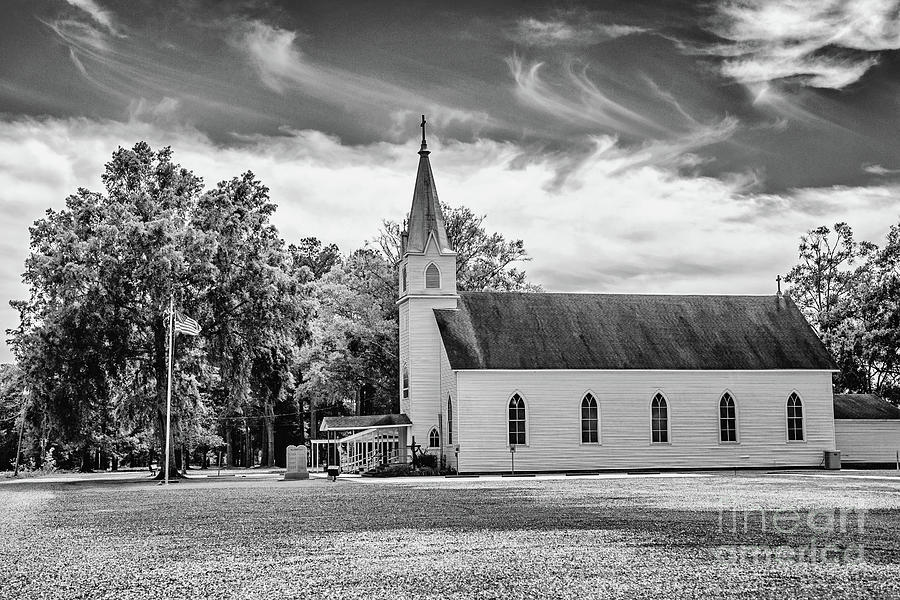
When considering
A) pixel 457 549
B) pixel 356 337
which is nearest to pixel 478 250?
pixel 356 337

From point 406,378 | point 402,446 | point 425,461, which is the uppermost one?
point 406,378

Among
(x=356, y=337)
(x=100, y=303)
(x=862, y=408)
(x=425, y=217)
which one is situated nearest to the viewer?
(x=100, y=303)

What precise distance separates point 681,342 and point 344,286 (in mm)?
20870

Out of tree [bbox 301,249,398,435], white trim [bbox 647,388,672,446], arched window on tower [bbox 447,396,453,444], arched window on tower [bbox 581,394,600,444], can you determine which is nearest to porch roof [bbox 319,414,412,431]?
arched window on tower [bbox 447,396,453,444]

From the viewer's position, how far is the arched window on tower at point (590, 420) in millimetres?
47500

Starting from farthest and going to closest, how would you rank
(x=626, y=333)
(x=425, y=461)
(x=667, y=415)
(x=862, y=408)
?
(x=862, y=408)
(x=626, y=333)
(x=667, y=415)
(x=425, y=461)

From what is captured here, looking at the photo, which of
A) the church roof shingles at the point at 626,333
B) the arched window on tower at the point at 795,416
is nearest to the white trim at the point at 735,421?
the church roof shingles at the point at 626,333

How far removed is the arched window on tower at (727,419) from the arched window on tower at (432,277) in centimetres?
1430

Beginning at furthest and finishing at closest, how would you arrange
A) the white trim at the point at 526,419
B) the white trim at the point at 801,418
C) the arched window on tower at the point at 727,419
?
1. the white trim at the point at 801,418
2. the arched window on tower at the point at 727,419
3. the white trim at the point at 526,419

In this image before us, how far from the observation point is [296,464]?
1692 inches

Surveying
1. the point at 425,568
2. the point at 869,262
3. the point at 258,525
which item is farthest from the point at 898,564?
the point at 869,262

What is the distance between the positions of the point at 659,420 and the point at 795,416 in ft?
22.3

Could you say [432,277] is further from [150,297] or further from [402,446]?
[150,297]

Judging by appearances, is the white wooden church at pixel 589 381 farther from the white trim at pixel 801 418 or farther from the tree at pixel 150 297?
the tree at pixel 150 297
